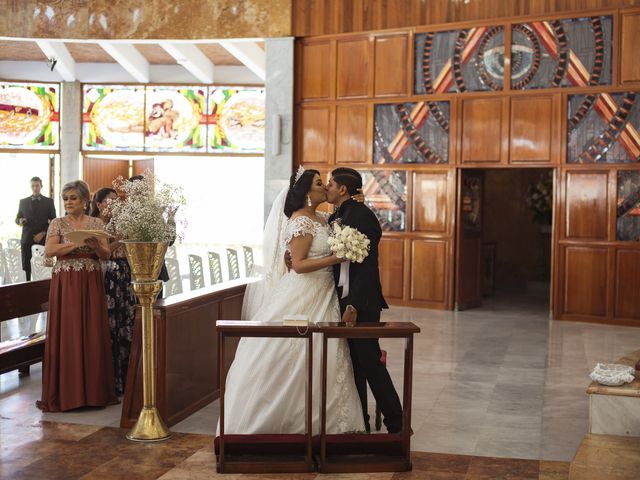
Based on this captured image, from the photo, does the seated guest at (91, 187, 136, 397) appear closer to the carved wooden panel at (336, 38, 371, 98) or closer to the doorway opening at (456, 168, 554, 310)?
the carved wooden panel at (336, 38, 371, 98)

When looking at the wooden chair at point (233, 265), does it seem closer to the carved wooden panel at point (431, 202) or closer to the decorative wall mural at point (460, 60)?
the carved wooden panel at point (431, 202)

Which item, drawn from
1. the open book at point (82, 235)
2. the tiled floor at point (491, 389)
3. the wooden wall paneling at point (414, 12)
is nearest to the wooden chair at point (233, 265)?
the tiled floor at point (491, 389)

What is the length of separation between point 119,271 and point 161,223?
1427 millimetres

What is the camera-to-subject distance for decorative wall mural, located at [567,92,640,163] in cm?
1019

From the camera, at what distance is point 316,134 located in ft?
39.9

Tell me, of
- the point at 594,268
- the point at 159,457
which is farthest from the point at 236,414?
the point at 594,268

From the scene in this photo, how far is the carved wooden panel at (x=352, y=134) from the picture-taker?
11844 millimetres

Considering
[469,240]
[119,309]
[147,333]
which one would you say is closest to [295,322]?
[147,333]

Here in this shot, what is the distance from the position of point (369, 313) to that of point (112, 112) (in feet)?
41.5

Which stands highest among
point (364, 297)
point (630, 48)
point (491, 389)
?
point (630, 48)

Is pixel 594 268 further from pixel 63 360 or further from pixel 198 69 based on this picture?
pixel 198 69

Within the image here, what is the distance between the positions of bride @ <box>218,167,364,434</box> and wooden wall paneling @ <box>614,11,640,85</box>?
21.8ft

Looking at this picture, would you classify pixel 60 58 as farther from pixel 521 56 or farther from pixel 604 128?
pixel 604 128

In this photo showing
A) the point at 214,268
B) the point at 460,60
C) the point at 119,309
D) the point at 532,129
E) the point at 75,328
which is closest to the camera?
the point at 75,328
